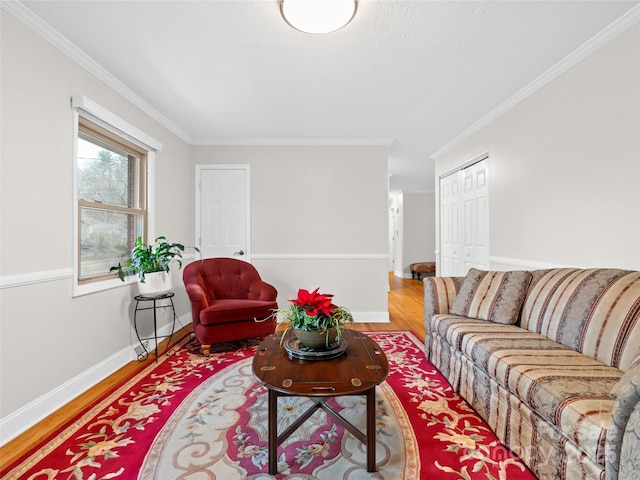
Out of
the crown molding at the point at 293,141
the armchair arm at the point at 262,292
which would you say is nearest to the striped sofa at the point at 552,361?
the armchair arm at the point at 262,292

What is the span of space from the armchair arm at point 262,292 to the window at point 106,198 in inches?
49.4

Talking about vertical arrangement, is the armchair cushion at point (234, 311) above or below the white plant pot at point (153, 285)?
below

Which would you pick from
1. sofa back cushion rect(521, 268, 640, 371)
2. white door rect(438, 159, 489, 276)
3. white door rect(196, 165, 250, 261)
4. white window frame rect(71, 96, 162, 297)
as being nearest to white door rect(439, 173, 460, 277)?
white door rect(438, 159, 489, 276)

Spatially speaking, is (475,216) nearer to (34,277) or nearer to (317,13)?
(317,13)

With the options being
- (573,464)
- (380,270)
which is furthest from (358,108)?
(573,464)

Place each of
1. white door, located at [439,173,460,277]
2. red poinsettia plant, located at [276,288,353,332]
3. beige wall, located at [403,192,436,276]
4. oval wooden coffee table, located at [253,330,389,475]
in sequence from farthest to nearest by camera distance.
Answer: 1. beige wall, located at [403,192,436,276]
2. white door, located at [439,173,460,277]
3. red poinsettia plant, located at [276,288,353,332]
4. oval wooden coffee table, located at [253,330,389,475]

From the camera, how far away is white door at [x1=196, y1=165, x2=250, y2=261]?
3.96 m

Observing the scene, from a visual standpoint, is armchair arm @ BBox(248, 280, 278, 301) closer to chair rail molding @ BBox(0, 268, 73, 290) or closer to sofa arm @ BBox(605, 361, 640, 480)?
chair rail molding @ BBox(0, 268, 73, 290)

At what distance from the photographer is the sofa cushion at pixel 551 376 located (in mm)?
1104

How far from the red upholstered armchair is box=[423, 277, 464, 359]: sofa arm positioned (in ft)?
4.58

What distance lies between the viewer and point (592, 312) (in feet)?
5.43

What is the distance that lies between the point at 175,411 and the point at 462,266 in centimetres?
360

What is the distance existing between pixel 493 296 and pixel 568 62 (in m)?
1.85

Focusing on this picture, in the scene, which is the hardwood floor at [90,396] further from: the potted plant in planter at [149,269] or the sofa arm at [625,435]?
the sofa arm at [625,435]
